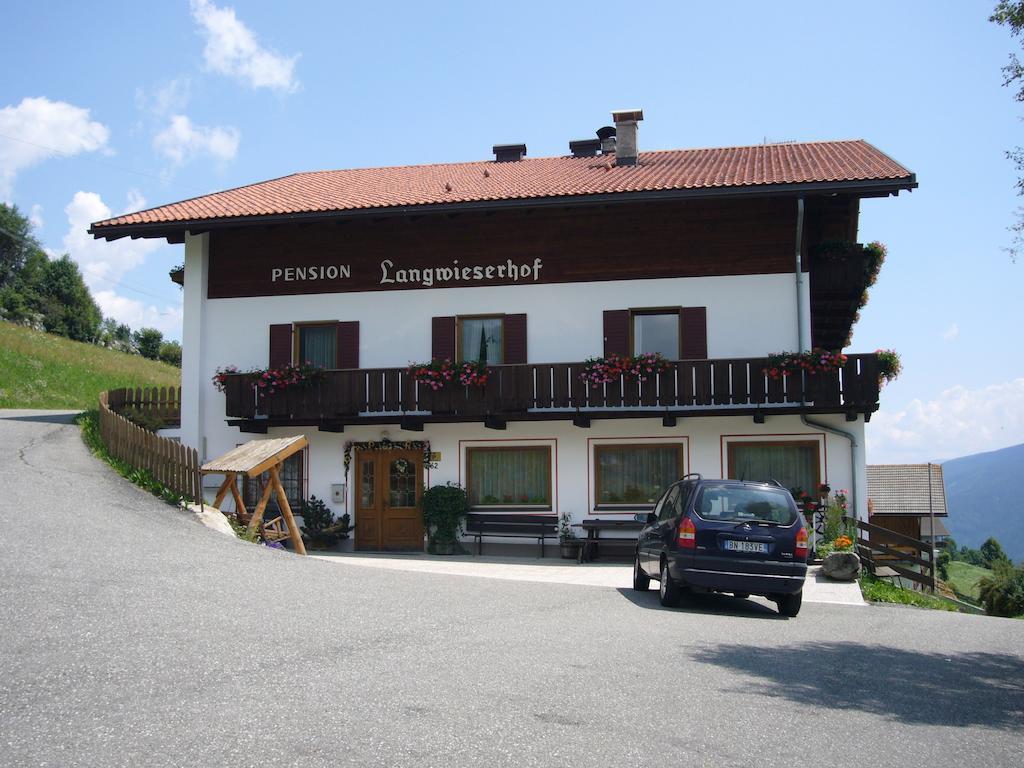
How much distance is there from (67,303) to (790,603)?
6079cm

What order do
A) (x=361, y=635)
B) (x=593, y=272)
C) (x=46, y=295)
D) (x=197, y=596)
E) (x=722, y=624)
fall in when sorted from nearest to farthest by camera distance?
(x=361, y=635), (x=197, y=596), (x=722, y=624), (x=593, y=272), (x=46, y=295)

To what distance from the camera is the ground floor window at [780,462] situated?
63.5 ft

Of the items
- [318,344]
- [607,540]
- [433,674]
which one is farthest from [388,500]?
[433,674]

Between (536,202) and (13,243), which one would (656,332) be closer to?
(536,202)

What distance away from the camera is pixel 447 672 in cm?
669

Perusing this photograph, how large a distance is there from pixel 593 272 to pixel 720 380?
3501mm

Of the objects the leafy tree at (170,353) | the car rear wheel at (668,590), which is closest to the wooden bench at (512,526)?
the car rear wheel at (668,590)

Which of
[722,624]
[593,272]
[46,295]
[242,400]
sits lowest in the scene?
[722,624]

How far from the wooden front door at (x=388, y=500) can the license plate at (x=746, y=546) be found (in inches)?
395

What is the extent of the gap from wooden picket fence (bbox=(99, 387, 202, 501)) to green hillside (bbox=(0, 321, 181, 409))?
1559cm

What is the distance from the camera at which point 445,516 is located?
776 inches

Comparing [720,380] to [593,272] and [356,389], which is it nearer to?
[593,272]

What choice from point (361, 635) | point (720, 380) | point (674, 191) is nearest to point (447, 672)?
point (361, 635)

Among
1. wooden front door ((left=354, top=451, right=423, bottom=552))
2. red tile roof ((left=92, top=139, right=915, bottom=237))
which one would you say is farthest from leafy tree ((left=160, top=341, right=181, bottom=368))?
wooden front door ((left=354, top=451, right=423, bottom=552))
